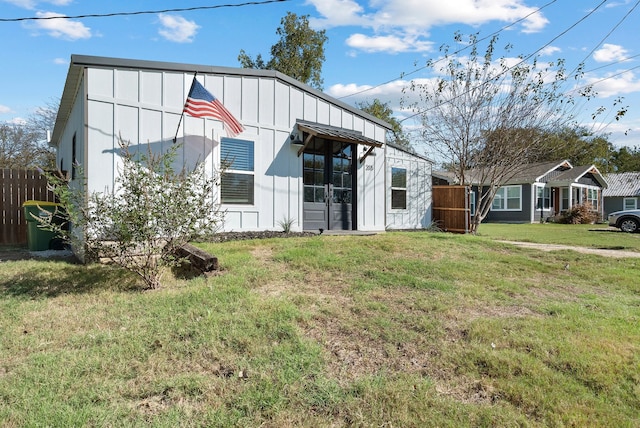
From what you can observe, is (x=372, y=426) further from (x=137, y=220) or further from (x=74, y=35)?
(x=74, y=35)

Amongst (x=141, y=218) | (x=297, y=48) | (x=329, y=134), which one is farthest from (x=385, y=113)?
(x=141, y=218)

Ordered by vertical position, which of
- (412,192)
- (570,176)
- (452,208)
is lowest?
(452,208)

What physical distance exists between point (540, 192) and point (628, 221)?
8954 millimetres

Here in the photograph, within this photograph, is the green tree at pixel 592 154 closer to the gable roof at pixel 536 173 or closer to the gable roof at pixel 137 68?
the gable roof at pixel 536 173

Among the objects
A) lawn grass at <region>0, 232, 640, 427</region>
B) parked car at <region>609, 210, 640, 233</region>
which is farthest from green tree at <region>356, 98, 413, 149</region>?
lawn grass at <region>0, 232, 640, 427</region>

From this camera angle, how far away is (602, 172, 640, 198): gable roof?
1237 inches

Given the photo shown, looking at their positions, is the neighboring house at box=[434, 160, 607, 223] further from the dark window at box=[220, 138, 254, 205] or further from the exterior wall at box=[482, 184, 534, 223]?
the dark window at box=[220, 138, 254, 205]

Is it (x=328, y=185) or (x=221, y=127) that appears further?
(x=328, y=185)

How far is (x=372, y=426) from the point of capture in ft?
7.27

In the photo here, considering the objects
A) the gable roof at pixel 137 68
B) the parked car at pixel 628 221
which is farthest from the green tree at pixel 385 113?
the gable roof at pixel 137 68

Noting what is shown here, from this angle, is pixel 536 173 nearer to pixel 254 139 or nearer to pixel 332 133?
pixel 332 133

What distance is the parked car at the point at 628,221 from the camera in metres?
16.5

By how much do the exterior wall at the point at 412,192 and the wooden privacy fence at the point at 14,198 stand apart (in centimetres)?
962

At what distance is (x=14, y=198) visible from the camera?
9.49m
